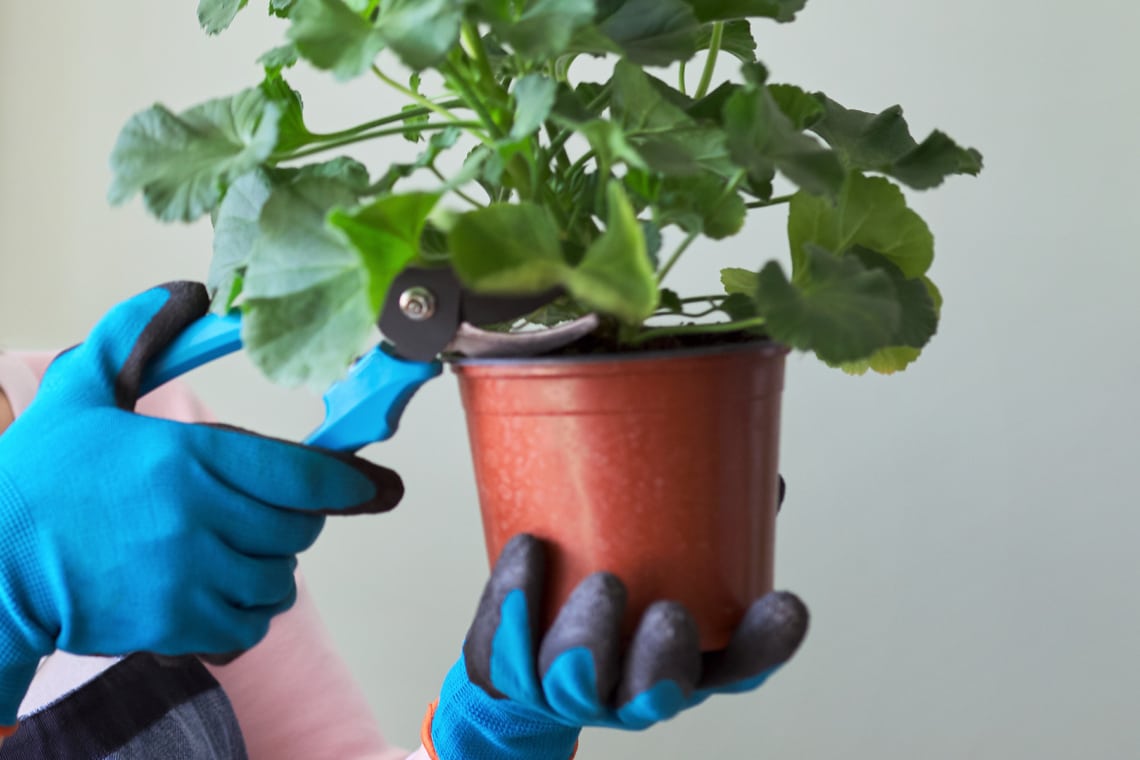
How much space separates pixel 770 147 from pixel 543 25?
130mm

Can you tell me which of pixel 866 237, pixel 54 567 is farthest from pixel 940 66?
pixel 54 567

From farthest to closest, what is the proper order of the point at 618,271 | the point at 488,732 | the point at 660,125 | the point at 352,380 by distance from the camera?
the point at 488,732
the point at 352,380
the point at 660,125
the point at 618,271

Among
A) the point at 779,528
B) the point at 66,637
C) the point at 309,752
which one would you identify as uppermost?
the point at 66,637

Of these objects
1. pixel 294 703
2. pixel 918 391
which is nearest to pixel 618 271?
pixel 294 703

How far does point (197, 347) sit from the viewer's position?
0.75m

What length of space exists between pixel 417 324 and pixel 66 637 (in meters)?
0.40

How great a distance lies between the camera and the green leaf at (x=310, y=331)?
53 centimetres

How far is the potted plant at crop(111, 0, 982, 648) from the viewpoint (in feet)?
1.66

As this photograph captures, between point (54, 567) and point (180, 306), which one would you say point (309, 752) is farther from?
point (180, 306)

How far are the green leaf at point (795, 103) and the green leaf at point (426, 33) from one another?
22 centimetres

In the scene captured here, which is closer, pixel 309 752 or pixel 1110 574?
pixel 309 752

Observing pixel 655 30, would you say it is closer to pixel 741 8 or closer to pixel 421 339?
pixel 741 8

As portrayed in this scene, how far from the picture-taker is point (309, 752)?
49.1 inches

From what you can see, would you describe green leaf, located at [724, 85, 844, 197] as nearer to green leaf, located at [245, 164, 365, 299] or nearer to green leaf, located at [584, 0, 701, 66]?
green leaf, located at [584, 0, 701, 66]
